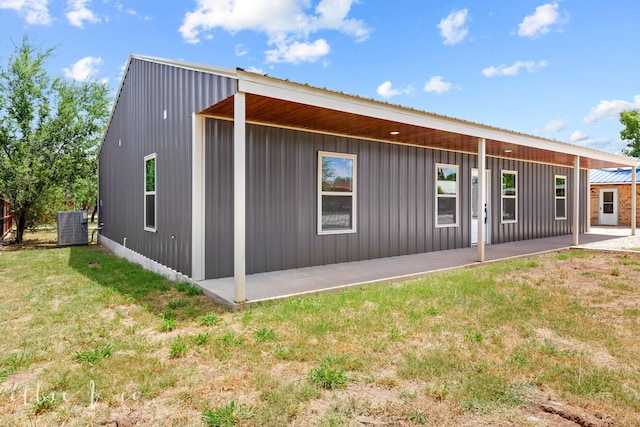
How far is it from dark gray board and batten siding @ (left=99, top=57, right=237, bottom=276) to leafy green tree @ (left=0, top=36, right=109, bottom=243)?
387 centimetres

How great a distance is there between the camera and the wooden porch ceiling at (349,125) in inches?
185

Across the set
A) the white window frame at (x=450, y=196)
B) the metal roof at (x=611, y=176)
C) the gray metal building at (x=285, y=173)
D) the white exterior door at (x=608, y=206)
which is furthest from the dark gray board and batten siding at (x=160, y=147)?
the white exterior door at (x=608, y=206)

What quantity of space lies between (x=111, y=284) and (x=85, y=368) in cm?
317

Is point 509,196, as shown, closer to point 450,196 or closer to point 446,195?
point 450,196

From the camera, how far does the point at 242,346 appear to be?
300cm

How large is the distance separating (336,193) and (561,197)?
357 inches

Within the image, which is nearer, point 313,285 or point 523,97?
point 313,285

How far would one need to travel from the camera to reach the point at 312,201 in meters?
6.23

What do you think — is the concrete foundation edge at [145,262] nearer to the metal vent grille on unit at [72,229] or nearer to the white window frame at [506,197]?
the metal vent grille on unit at [72,229]

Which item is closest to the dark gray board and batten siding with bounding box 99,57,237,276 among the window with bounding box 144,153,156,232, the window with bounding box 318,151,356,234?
the window with bounding box 144,153,156,232

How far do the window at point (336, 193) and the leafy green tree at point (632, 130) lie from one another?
23277 millimetres

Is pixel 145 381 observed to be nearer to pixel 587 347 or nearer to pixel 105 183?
pixel 587 347

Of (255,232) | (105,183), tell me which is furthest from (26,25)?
(255,232)

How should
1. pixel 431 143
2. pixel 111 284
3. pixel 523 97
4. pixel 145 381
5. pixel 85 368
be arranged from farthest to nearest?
pixel 523 97 < pixel 431 143 < pixel 111 284 < pixel 85 368 < pixel 145 381
